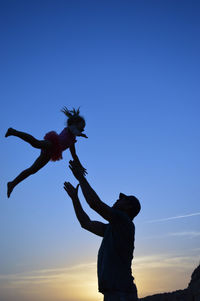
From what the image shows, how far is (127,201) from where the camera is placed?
4953 millimetres

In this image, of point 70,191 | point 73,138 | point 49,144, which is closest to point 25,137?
point 49,144

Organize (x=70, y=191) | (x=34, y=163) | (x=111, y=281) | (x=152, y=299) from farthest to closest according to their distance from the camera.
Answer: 1. (x=152, y=299)
2. (x=34, y=163)
3. (x=70, y=191)
4. (x=111, y=281)

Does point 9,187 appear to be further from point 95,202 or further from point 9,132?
point 95,202

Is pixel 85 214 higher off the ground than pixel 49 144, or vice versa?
pixel 49 144

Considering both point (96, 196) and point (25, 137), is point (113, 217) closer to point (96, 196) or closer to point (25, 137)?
point (96, 196)

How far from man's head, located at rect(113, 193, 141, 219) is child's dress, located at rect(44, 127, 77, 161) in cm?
195

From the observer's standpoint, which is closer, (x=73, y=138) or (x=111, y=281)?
(x=111, y=281)

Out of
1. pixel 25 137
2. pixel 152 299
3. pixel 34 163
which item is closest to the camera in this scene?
pixel 25 137

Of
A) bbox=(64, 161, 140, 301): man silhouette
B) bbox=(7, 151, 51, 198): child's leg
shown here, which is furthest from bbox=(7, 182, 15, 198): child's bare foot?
bbox=(64, 161, 140, 301): man silhouette

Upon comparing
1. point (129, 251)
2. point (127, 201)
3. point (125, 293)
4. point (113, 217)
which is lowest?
point (125, 293)

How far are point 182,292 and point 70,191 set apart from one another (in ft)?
32.2

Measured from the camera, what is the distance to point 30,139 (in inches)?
249

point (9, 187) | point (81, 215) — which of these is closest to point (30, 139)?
point (9, 187)

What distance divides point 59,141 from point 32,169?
2.25 ft
